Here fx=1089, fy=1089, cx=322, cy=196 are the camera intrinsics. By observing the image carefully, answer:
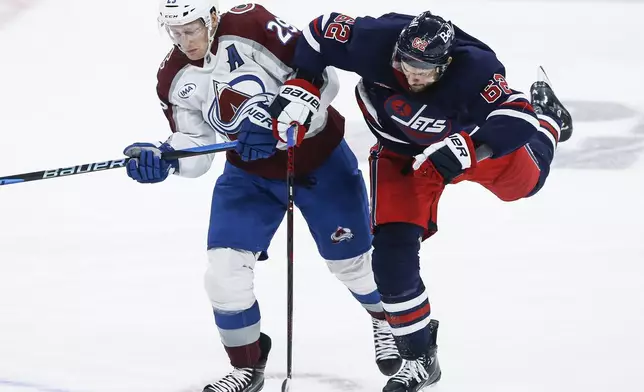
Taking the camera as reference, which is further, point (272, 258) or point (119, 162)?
point (272, 258)

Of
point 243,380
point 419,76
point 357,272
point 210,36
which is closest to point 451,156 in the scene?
point 419,76

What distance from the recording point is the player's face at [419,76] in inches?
131

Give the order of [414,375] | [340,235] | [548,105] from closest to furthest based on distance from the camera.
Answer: [414,375]
[340,235]
[548,105]

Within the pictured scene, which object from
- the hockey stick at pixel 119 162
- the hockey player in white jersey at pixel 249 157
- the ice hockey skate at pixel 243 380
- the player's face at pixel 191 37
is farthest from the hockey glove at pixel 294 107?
the ice hockey skate at pixel 243 380

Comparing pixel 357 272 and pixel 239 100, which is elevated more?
pixel 239 100

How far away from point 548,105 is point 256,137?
1.41 metres

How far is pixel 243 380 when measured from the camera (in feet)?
12.1

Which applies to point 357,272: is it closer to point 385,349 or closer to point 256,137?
point 385,349

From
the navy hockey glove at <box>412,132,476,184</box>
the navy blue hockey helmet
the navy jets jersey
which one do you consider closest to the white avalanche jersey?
the navy jets jersey

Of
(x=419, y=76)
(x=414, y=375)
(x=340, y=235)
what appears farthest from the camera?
(x=340, y=235)

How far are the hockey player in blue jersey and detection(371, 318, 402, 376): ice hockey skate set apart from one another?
16 centimetres

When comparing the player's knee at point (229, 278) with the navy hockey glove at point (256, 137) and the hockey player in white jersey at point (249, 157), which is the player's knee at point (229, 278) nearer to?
the hockey player in white jersey at point (249, 157)

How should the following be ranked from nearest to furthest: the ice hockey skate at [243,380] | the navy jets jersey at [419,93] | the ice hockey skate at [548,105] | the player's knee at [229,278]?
the navy jets jersey at [419,93]
the player's knee at [229,278]
the ice hockey skate at [243,380]
the ice hockey skate at [548,105]

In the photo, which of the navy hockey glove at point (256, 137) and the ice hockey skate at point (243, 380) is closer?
the navy hockey glove at point (256, 137)
